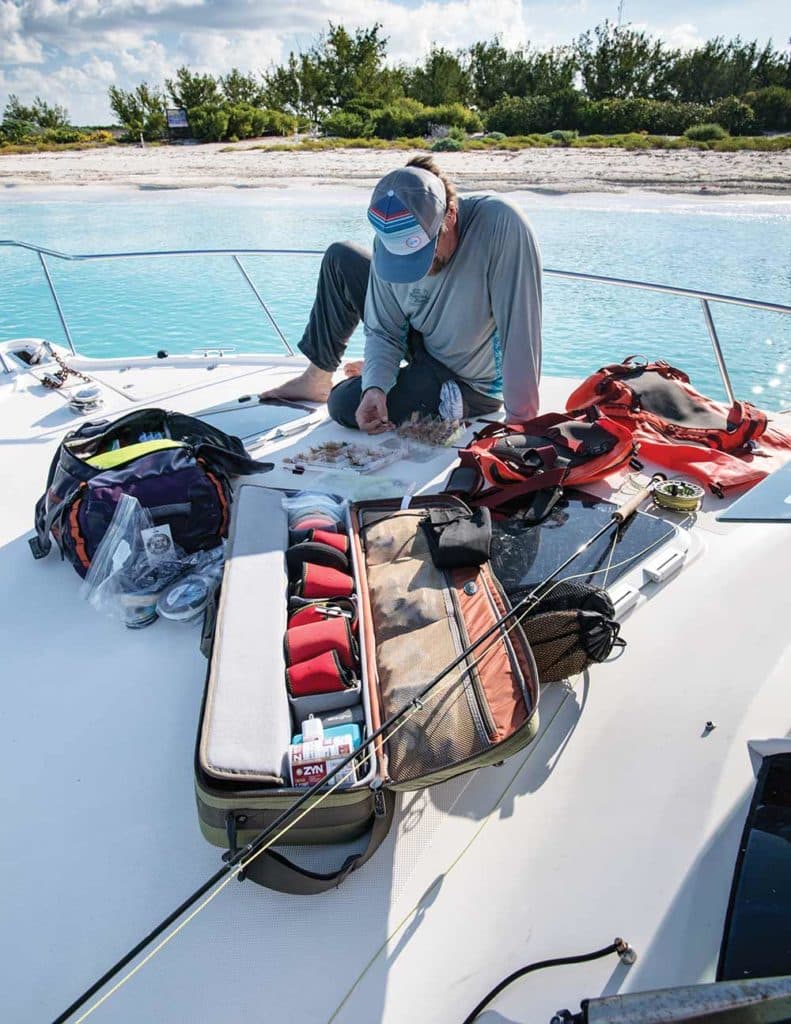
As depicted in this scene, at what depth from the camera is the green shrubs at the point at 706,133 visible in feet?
75.9

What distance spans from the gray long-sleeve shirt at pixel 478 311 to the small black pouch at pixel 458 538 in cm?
80

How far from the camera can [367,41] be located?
32.8m

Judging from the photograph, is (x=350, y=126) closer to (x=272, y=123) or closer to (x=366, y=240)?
(x=272, y=123)

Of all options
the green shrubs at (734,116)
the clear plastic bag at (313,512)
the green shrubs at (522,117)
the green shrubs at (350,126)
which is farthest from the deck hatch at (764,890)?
the green shrubs at (522,117)

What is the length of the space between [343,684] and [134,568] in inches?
29.9

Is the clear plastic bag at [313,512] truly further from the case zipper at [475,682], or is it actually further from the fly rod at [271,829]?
the fly rod at [271,829]

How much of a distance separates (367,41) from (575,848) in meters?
40.4

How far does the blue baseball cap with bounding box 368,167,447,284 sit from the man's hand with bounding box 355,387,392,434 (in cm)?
43

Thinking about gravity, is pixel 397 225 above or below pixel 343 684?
above

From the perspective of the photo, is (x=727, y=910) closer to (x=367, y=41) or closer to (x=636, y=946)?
(x=636, y=946)

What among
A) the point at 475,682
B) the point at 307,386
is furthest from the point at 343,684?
the point at 307,386

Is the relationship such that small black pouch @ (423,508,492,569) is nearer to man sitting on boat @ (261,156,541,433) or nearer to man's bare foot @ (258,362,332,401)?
man sitting on boat @ (261,156,541,433)

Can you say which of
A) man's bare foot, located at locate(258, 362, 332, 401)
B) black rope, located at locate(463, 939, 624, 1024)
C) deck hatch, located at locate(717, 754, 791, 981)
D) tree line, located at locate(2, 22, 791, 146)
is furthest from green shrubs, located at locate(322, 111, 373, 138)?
black rope, located at locate(463, 939, 624, 1024)

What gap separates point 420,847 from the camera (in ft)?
3.37
